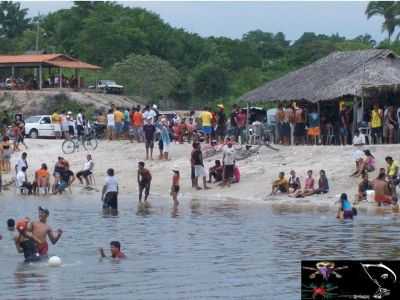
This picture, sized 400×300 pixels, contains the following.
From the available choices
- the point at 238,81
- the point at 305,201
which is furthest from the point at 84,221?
the point at 238,81

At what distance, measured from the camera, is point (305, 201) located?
31578 mm

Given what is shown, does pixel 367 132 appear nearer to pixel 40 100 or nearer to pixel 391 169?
pixel 391 169

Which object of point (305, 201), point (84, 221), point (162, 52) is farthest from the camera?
point (162, 52)

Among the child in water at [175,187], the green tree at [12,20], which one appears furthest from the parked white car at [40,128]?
the green tree at [12,20]

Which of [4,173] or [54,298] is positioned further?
[4,173]

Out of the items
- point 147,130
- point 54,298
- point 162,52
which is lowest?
point 54,298

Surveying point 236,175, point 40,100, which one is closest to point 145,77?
point 40,100

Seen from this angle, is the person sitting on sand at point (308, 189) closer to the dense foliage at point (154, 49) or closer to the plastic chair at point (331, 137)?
the plastic chair at point (331, 137)

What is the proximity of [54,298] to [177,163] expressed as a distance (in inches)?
794

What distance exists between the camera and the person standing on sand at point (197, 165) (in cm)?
3412

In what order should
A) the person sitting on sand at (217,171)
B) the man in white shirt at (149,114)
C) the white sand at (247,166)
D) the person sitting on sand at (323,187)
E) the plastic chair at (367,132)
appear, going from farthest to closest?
the man in white shirt at (149,114)
the plastic chair at (367,132)
the person sitting on sand at (217,171)
the white sand at (247,166)
the person sitting on sand at (323,187)

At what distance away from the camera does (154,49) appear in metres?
83.4

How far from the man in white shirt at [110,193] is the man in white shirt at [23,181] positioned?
647 centimetres

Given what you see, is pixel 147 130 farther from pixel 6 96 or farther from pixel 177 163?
pixel 6 96
